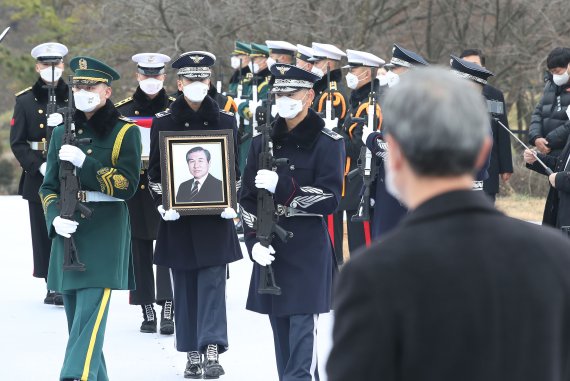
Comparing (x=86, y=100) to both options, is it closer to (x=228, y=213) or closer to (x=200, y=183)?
(x=200, y=183)

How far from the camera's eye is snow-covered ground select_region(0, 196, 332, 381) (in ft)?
25.1

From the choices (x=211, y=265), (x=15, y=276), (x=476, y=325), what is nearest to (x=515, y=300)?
(x=476, y=325)

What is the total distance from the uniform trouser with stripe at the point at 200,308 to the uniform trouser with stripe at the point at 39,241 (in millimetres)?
2717

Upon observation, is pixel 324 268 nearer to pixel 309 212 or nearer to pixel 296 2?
pixel 309 212

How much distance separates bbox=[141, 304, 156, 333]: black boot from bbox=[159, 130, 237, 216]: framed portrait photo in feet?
6.23

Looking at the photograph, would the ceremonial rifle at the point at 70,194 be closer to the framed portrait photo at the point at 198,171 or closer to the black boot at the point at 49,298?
the framed portrait photo at the point at 198,171

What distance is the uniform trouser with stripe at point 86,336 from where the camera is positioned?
6.26 m

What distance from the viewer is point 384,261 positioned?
236 cm

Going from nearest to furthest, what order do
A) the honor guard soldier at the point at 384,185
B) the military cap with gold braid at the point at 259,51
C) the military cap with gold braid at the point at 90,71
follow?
the military cap with gold braid at the point at 90,71
the honor guard soldier at the point at 384,185
the military cap with gold braid at the point at 259,51

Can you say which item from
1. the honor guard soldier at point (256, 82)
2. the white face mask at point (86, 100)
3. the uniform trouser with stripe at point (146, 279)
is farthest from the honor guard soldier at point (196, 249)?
the honor guard soldier at point (256, 82)

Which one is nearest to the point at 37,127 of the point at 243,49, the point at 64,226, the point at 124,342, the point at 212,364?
the point at 124,342

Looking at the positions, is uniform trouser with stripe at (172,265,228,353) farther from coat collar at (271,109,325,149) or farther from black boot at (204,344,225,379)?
coat collar at (271,109,325,149)

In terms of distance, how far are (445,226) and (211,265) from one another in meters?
4.94

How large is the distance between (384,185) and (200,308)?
1.57 metres
